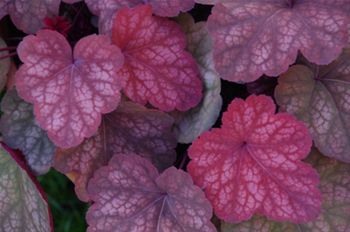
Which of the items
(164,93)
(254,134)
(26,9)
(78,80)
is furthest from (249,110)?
(26,9)

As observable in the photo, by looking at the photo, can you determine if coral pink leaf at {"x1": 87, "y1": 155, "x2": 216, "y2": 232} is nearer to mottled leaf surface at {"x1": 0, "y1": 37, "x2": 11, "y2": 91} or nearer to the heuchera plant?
the heuchera plant

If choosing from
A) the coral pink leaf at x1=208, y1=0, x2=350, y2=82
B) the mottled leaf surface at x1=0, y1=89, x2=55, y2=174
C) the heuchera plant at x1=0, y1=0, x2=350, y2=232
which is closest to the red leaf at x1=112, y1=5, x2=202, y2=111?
the heuchera plant at x1=0, y1=0, x2=350, y2=232

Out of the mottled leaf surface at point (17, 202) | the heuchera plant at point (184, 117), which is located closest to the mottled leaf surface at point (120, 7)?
the heuchera plant at point (184, 117)

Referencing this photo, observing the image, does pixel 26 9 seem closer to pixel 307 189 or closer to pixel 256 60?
pixel 256 60

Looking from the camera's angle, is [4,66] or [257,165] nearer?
[257,165]

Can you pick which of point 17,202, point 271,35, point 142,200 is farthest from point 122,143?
point 271,35

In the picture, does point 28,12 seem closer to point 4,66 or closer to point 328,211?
point 4,66

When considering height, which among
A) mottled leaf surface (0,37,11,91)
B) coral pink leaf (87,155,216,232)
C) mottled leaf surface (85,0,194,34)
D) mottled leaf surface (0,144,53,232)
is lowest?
mottled leaf surface (0,144,53,232)
